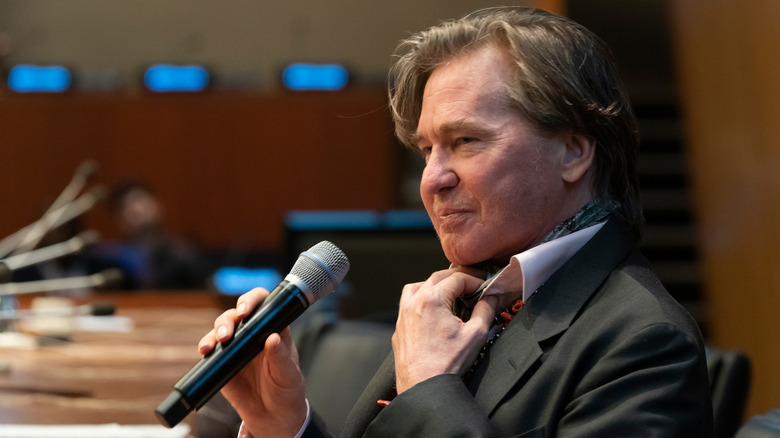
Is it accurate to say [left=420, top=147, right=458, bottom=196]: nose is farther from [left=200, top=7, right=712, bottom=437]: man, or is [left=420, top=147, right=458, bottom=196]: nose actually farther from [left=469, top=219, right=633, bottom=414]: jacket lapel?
[left=469, top=219, right=633, bottom=414]: jacket lapel

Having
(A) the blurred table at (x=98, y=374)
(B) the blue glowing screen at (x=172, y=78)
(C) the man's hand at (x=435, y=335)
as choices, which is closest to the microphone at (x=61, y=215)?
(A) the blurred table at (x=98, y=374)

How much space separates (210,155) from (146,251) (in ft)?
6.31

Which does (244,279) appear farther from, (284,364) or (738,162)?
(284,364)

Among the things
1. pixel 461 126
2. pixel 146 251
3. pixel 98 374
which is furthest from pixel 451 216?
pixel 146 251

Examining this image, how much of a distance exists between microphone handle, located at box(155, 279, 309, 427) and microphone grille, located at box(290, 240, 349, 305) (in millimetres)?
21

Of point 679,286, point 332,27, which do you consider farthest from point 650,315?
point 332,27

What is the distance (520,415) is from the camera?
1168 mm

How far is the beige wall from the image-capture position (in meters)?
8.55

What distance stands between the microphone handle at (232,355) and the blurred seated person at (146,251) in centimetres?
486

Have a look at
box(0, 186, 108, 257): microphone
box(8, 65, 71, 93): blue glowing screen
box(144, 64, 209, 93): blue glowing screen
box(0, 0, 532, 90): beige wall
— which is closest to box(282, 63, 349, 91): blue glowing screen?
box(0, 0, 532, 90): beige wall

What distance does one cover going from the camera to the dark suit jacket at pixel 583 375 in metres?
1.11

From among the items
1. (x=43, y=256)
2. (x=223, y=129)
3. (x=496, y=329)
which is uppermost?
(x=496, y=329)

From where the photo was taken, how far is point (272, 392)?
54.4 inches

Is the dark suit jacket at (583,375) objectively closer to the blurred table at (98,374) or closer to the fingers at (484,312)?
the fingers at (484,312)
